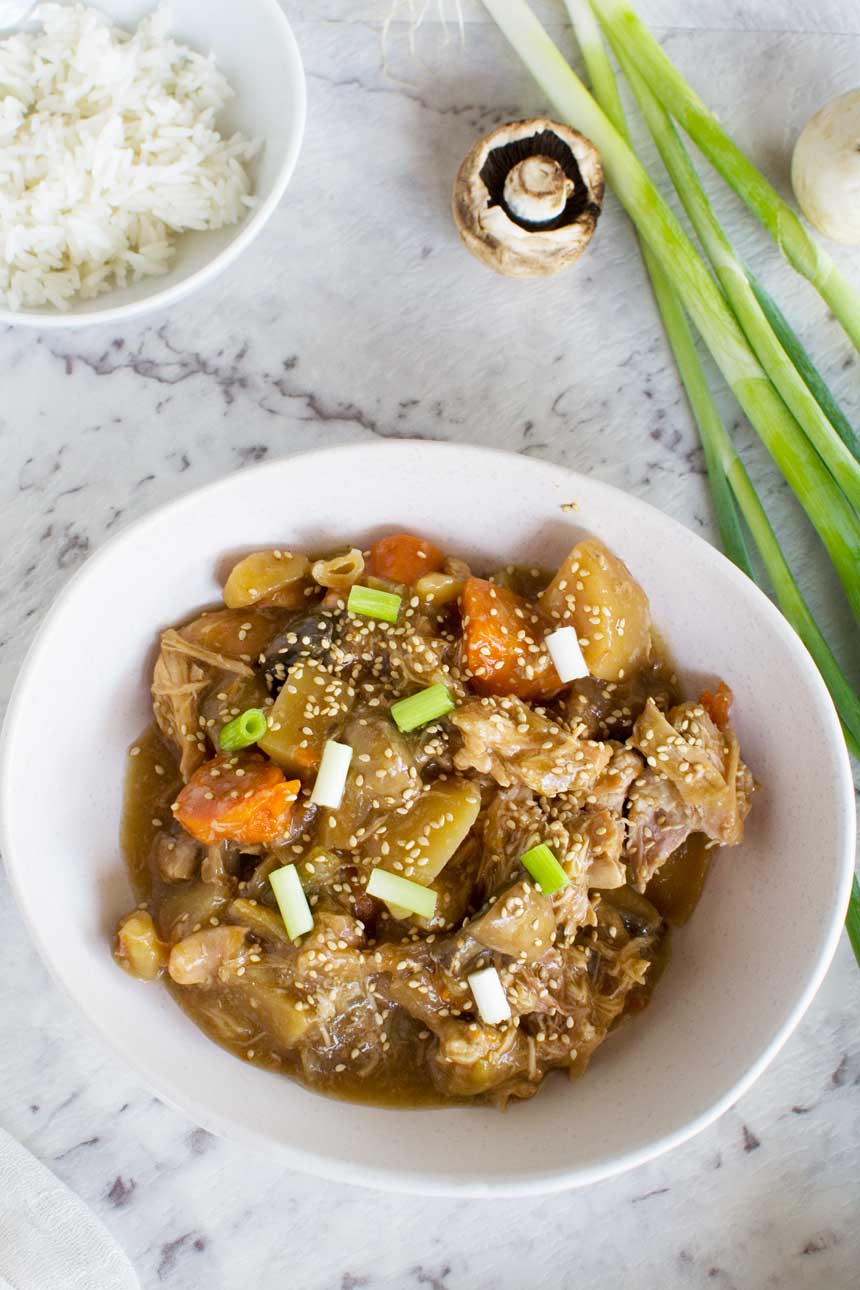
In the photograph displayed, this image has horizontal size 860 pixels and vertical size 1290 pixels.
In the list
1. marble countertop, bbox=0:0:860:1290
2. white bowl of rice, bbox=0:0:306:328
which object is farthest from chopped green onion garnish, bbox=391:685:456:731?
white bowl of rice, bbox=0:0:306:328

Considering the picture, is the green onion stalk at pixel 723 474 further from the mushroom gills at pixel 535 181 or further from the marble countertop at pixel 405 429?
the mushroom gills at pixel 535 181

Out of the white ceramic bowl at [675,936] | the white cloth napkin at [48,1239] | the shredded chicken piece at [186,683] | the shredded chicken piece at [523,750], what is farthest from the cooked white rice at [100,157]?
the white cloth napkin at [48,1239]

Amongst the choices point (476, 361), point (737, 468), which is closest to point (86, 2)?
point (476, 361)

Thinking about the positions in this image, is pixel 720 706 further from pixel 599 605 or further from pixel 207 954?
pixel 207 954

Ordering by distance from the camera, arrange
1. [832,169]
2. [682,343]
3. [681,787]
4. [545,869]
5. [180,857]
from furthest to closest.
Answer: [682,343]
[832,169]
[180,857]
[681,787]
[545,869]

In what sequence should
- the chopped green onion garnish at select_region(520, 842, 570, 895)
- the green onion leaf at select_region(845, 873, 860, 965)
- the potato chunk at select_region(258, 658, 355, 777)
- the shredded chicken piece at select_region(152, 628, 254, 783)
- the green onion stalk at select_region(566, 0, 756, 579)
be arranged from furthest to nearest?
1. the green onion stalk at select_region(566, 0, 756, 579)
2. the green onion leaf at select_region(845, 873, 860, 965)
3. the shredded chicken piece at select_region(152, 628, 254, 783)
4. the potato chunk at select_region(258, 658, 355, 777)
5. the chopped green onion garnish at select_region(520, 842, 570, 895)

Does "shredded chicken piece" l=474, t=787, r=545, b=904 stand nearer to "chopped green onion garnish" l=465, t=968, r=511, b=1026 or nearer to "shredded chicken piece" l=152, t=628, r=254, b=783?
"chopped green onion garnish" l=465, t=968, r=511, b=1026

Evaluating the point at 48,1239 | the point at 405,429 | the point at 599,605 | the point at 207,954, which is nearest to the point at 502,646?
the point at 599,605
